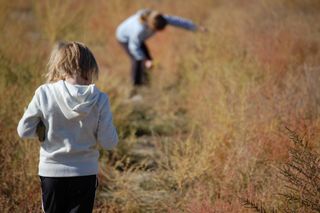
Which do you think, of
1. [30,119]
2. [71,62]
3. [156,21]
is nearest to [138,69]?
[156,21]

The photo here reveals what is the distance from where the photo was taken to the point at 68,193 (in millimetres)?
3035

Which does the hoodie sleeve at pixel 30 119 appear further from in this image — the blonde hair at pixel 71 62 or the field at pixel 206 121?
the field at pixel 206 121

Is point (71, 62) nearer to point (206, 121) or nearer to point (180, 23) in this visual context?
point (206, 121)

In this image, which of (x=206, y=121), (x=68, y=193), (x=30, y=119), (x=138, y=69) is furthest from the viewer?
(x=138, y=69)

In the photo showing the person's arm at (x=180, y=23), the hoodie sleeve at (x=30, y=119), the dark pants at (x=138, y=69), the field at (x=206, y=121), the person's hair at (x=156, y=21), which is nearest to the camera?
the hoodie sleeve at (x=30, y=119)

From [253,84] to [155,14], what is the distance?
252 centimetres

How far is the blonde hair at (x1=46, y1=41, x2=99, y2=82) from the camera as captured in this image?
297 cm

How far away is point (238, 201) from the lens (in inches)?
140

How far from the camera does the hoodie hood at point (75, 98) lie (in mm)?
2926

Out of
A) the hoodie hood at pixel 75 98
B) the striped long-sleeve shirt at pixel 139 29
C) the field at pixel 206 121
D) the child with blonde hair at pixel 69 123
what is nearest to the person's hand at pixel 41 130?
the child with blonde hair at pixel 69 123

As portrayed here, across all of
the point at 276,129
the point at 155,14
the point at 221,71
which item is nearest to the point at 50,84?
the point at 276,129

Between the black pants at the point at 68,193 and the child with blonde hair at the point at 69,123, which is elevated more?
the child with blonde hair at the point at 69,123

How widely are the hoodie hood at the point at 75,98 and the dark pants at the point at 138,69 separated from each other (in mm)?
4881

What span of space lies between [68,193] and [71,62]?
26.9 inches
